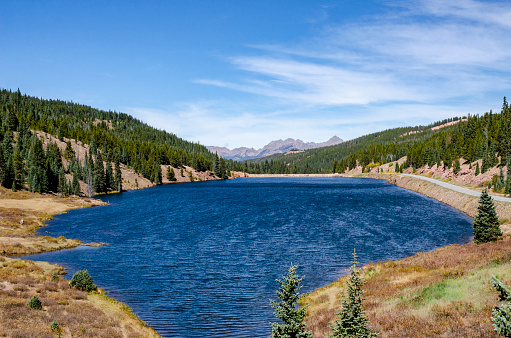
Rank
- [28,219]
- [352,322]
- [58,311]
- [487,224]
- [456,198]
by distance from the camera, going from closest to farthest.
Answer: [352,322], [58,311], [487,224], [28,219], [456,198]

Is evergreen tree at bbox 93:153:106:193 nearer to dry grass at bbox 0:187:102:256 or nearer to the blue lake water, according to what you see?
dry grass at bbox 0:187:102:256

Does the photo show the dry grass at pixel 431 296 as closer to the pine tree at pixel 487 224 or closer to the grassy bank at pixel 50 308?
the pine tree at pixel 487 224

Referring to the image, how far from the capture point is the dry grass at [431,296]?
1846 cm

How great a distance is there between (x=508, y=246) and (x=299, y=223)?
3956 centimetres

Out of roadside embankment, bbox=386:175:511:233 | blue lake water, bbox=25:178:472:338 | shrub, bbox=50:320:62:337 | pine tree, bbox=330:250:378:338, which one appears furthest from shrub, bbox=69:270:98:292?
roadside embankment, bbox=386:175:511:233

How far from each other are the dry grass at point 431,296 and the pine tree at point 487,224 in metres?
2.26

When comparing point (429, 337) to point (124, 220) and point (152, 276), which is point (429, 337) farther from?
point (124, 220)

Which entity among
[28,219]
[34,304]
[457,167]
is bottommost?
[34,304]

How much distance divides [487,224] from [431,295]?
69.0 feet

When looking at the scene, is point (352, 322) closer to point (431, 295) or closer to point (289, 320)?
point (289, 320)

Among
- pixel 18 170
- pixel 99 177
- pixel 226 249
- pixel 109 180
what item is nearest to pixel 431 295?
pixel 226 249

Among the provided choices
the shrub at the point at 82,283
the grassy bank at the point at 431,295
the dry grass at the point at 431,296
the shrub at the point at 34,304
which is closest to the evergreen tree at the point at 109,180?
the shrub at the point at 82,283

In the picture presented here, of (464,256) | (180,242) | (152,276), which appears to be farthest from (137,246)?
(464,256)

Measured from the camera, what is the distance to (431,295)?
76.0 ft
